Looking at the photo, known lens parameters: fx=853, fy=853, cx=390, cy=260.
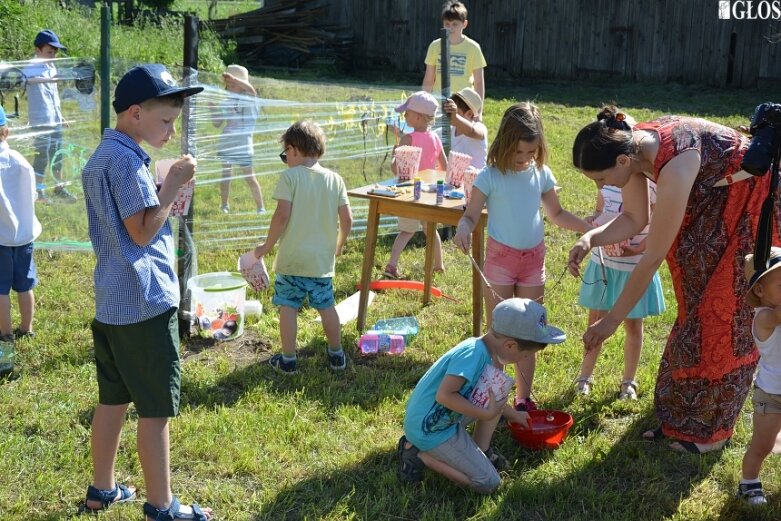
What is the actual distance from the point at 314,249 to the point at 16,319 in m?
2.24

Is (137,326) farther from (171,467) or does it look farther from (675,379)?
(675,379)

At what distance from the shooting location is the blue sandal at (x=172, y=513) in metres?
3.43

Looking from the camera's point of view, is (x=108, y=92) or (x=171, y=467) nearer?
(x=171, y=467)

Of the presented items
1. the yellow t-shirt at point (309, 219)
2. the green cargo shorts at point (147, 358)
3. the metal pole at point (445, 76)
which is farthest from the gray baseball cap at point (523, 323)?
the metal pole at point (445, 76)

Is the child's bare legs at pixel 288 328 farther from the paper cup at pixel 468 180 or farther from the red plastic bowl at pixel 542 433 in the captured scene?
the red plastic bowl at pixel 542 433

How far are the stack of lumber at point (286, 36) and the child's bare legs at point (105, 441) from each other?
55.9 ft

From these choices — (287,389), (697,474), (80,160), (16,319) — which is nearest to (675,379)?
(697,474)

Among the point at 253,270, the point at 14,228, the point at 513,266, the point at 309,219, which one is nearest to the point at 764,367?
the point at 513,266

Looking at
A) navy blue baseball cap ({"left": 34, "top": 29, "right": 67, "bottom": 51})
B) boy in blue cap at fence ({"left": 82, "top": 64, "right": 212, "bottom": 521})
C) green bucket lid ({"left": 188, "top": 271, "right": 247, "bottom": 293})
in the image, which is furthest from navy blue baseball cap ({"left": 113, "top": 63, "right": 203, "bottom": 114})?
navy blue baseball cap ({"left": 34, "top": 29, "right": 67, "bottom": 51})

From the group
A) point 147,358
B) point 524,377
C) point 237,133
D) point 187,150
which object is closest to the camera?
point 147,358

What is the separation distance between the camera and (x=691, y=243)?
400cm

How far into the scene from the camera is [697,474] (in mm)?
4043

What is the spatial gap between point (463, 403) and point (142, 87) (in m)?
1.84

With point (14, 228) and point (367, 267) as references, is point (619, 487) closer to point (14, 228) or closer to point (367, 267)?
point (367, 267)
